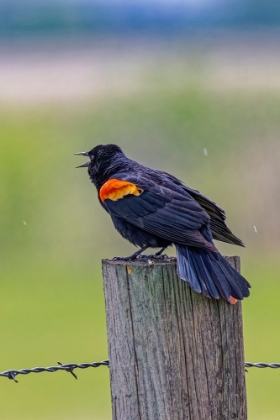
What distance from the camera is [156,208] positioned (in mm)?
3742

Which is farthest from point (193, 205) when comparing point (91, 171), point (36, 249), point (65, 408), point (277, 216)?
point (36, 249)

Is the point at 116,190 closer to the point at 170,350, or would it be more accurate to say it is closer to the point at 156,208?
the point at 156,208

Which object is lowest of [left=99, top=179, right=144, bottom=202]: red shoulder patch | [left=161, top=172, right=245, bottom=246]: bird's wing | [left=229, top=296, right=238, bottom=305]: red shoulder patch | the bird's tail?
[left=229, top=296, right=238, bottom=305]: red shoulder patch

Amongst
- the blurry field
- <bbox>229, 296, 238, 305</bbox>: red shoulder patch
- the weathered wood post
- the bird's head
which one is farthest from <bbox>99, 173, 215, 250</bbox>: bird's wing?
the blurry field

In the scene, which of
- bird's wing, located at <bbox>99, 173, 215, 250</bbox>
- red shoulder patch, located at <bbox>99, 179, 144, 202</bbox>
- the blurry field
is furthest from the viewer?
the blurry field

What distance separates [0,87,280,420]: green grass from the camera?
48.5 feet

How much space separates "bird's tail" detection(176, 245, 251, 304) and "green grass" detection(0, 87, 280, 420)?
332 inches

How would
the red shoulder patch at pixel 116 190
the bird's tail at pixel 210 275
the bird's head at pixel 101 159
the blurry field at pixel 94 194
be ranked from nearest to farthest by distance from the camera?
the bird's tail at pixel 210 275, the red shoulder patch at pixel 116 190, the bird's head at pixel 101 159, the blurry field at pixel 94 194

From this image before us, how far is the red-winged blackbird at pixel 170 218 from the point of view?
3.07 m

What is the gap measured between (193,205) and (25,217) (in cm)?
1554

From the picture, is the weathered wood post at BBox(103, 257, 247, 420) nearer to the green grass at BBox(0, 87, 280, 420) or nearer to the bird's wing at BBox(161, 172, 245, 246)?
the bird's wing at BBox(161, 172, 245, 246)

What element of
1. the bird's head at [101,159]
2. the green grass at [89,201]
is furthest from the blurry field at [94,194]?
the bird's head at [101,159]

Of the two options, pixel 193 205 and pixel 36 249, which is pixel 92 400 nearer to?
pixel 193 205

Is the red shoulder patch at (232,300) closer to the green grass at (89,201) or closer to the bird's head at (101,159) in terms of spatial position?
the bird's head at (101,159)
